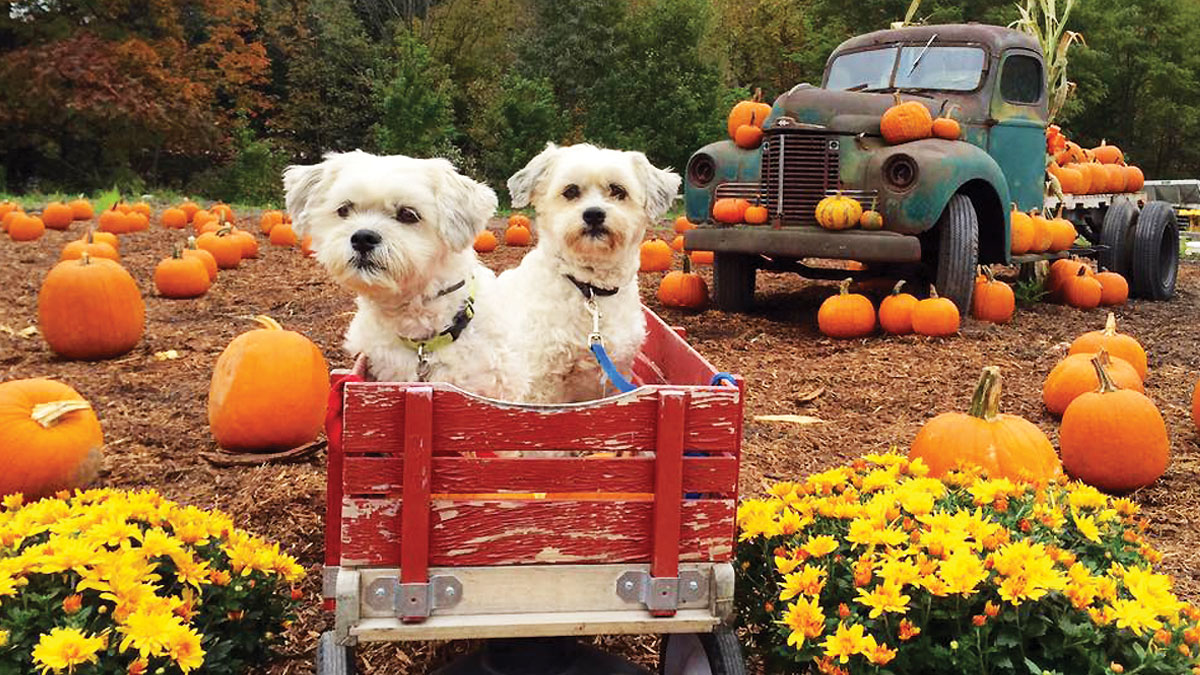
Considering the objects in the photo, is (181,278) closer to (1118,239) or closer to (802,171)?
(802,171)

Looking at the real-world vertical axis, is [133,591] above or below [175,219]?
above

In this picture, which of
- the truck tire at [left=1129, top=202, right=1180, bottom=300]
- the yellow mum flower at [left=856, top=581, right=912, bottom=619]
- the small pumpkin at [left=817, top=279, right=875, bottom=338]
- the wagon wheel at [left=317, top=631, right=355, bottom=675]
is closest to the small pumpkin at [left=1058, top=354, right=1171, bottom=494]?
the yellow mum flower at [left=856, top=581, right=912, bottom=619]

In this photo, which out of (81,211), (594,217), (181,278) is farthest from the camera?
(81,211)

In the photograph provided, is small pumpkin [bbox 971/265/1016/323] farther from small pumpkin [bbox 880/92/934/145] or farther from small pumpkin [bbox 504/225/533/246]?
small pumpkin [bbox 504/225/533/246]

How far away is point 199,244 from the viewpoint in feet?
33.9

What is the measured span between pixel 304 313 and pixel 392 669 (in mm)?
5577

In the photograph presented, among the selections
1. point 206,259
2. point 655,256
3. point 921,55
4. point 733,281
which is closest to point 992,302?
point 733,281

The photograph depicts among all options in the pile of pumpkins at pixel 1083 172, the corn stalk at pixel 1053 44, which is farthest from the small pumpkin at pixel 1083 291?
the corn stalk at pixel 1053 44

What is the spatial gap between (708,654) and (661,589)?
31 centimetres

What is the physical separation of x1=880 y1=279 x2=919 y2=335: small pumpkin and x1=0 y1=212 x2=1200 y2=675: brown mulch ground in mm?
122

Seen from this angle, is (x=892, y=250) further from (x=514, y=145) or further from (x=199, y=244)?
(x=514, y=145)

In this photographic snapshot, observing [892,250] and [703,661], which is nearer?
[703,661]

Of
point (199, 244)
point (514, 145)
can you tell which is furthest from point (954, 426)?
point (514, 145)

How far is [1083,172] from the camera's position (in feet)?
34.8
